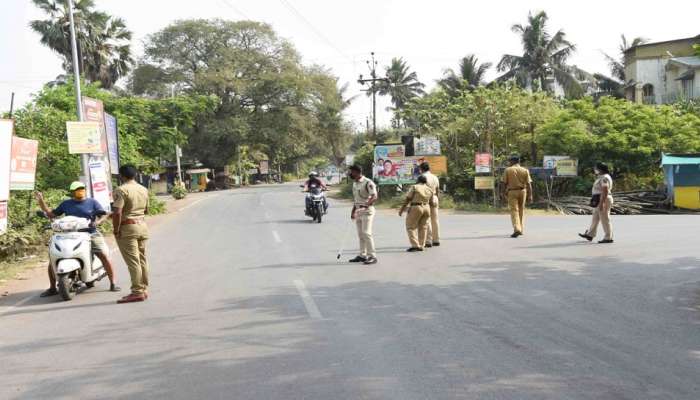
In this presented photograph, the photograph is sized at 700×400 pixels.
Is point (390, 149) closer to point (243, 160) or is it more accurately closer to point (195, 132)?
point (195, 132)

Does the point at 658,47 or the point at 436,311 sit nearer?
the point at 436,311

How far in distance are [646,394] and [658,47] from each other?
46282 millimetres

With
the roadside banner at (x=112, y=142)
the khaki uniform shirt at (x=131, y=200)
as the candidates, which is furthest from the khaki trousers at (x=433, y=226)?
the roadside banner at (x=112, y=142)

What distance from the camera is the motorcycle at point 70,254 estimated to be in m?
8.42

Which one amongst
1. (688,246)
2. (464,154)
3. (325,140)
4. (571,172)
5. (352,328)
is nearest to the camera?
(352,328)

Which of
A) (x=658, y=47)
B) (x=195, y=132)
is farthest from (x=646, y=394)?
(x=195, y=132)

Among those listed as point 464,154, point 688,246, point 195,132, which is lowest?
point 688,246

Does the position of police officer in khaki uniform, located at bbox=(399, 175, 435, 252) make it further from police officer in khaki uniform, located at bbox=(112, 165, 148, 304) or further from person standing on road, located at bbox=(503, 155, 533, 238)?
police officer in khaki uniform, located at bbox=(112, 165, 148, 304)

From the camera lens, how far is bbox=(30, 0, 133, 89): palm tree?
38125mm

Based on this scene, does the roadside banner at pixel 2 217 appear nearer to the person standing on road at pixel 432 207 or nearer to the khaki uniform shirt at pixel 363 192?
the khaki uniform shirt at pixel 363 192

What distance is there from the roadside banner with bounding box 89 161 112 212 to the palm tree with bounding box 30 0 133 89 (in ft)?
80.6

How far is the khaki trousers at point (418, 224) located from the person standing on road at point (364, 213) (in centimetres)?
121

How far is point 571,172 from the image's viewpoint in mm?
25188

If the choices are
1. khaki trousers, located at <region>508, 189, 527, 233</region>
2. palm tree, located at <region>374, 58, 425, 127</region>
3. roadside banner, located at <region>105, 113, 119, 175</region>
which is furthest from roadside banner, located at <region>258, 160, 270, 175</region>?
khaki trousers, located at <region>508, 189, 527, 233</region>
